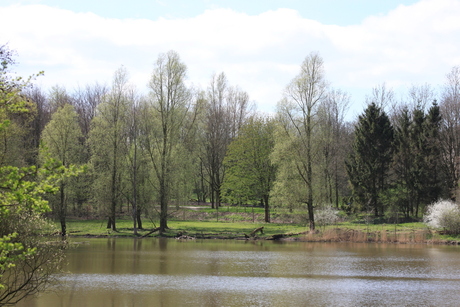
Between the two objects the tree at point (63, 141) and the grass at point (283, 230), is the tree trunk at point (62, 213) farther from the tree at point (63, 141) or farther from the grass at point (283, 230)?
the grass at point (283, 230)

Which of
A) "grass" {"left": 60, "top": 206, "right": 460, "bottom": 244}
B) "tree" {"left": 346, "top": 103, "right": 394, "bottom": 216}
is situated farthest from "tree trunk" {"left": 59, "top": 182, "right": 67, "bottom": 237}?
"tree" {"left": 346, "top": 103, "right": 394, "bottom": 216}

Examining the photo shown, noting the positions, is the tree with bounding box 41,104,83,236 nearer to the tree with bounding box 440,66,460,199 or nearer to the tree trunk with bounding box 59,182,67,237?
the tree trunk with bounding box 59,182,67,237

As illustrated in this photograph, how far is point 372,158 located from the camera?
171ft

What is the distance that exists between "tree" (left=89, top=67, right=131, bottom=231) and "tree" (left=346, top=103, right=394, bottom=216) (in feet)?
85.1

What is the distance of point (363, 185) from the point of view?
5166 centimetres

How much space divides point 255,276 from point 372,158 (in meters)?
33.5

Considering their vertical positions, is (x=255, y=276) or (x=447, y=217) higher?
(x=447, y=217)

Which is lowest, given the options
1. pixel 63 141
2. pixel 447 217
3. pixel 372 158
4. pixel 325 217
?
pixel 325 217

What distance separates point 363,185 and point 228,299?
3747cm

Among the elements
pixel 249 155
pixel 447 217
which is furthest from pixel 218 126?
pixel 447 217

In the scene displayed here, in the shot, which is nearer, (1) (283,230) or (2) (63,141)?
(2) (63,141)

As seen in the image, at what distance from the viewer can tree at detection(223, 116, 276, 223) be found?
5428 cm

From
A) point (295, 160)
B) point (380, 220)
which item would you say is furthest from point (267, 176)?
point (380, 220)

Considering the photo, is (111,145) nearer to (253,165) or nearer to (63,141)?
(63,141)
